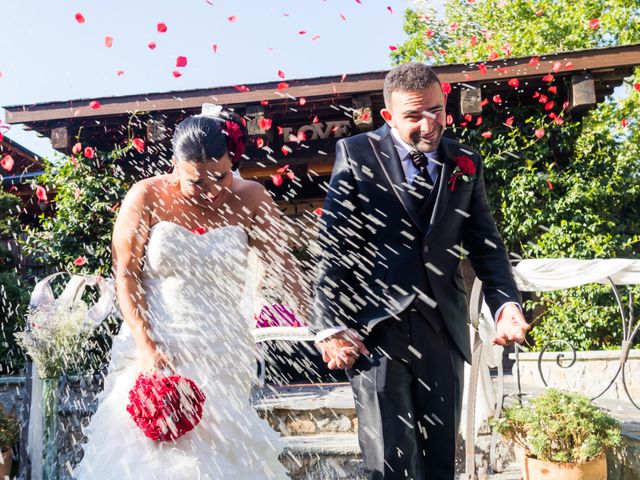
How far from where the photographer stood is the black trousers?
2.25 metres

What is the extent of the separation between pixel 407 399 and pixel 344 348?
0.30m

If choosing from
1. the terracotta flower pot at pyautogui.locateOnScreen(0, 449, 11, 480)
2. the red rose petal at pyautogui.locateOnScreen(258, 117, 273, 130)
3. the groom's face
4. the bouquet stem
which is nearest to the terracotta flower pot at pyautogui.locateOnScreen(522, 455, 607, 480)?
the groom's face

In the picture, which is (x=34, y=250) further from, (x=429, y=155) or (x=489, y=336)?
(x=429, y=155)

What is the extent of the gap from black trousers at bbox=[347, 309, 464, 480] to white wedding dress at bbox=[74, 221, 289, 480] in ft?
2.87

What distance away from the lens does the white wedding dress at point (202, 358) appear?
9.28 feet

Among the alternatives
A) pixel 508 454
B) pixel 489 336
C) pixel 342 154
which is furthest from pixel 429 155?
pixel 508 454

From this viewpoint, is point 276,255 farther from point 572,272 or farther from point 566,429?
point 572,272

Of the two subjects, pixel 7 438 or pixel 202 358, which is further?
pixel 7 438

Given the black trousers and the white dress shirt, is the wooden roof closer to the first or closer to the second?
the white dress shirt

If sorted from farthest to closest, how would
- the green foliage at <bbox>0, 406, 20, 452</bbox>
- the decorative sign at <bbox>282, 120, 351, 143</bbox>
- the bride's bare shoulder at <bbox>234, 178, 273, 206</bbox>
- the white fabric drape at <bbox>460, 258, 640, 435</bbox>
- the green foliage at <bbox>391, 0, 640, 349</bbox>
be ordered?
the decorative sign at <bbox>282, 120, 351, 143</bbox> < the green foliage at <bbox>391, 0, 640, 349</bbox> < the white fabric drape at <bbox>460, 258, 640, 435</bbox> < the green foliage at <bbox>0, 406, 20, 452</bbox> < the bride's bare shoulder at <bbox>234, 178, 273, 206</bbox>

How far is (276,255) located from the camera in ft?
9.78

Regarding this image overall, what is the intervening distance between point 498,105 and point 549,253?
2.39 meters

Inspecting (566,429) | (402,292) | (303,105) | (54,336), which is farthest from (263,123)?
(402,292)

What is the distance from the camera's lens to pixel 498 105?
31.3 feet
